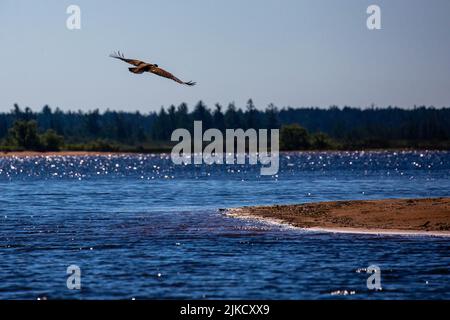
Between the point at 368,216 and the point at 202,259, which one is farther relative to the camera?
the point at 368,216

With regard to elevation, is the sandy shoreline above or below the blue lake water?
above

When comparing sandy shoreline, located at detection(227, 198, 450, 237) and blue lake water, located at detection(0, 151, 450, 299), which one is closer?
blue lake water, located at detection(0, 151, 450, 299)

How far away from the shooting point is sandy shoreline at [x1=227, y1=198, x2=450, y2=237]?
4188 centimetres

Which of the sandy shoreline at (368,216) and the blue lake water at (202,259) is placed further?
the sandy shoreline at (368,216)

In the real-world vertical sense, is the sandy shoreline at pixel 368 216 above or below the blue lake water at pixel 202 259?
above

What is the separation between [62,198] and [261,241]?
127 feet

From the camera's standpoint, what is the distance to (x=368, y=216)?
45.8 metres

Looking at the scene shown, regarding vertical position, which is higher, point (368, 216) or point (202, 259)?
point (368, 216)

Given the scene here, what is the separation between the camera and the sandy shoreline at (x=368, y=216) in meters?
41.9

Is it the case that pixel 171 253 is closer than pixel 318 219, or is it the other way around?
pixel 171 253
